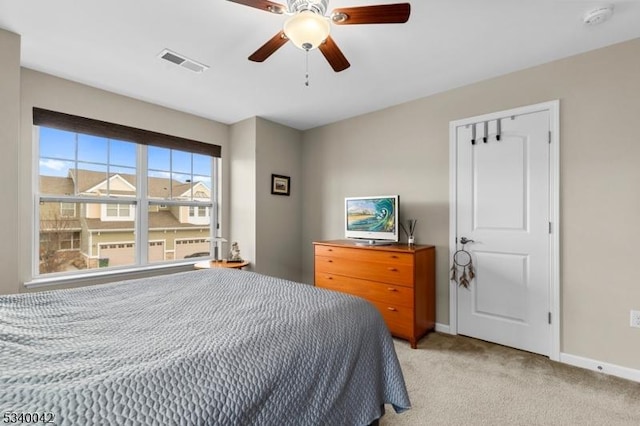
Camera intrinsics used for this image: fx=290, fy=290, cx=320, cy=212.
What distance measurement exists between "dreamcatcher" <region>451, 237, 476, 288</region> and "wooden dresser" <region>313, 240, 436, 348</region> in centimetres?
21

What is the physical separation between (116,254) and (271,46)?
2.79 meters

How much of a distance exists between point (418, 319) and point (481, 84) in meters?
2.34

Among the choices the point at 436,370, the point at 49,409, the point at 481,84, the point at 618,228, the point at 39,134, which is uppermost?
the point at 481,84

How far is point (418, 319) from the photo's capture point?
2727 mm

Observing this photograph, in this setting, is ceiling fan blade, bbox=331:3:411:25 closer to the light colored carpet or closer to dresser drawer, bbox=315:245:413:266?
dresser drawer, bbox=315:245:413:266

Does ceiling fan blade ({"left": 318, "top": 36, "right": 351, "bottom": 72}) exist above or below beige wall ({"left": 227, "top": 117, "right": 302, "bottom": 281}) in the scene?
above

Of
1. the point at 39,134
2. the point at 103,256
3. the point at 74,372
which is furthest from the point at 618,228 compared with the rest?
the point at 39,134

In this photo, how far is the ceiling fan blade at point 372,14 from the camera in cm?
140

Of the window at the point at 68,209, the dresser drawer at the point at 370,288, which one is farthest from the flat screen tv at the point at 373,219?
the window at the point at 68,209

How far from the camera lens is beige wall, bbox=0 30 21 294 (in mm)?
2016

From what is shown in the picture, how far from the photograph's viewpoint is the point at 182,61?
2438mm

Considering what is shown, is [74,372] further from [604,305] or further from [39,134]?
[604,305]

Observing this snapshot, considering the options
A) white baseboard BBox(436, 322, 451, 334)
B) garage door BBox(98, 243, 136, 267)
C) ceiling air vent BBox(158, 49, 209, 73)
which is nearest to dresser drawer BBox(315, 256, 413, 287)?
white baseboard BBox(436, 322, 451, 334)

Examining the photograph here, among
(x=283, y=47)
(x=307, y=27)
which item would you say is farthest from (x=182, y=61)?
(x=307, y=27)
